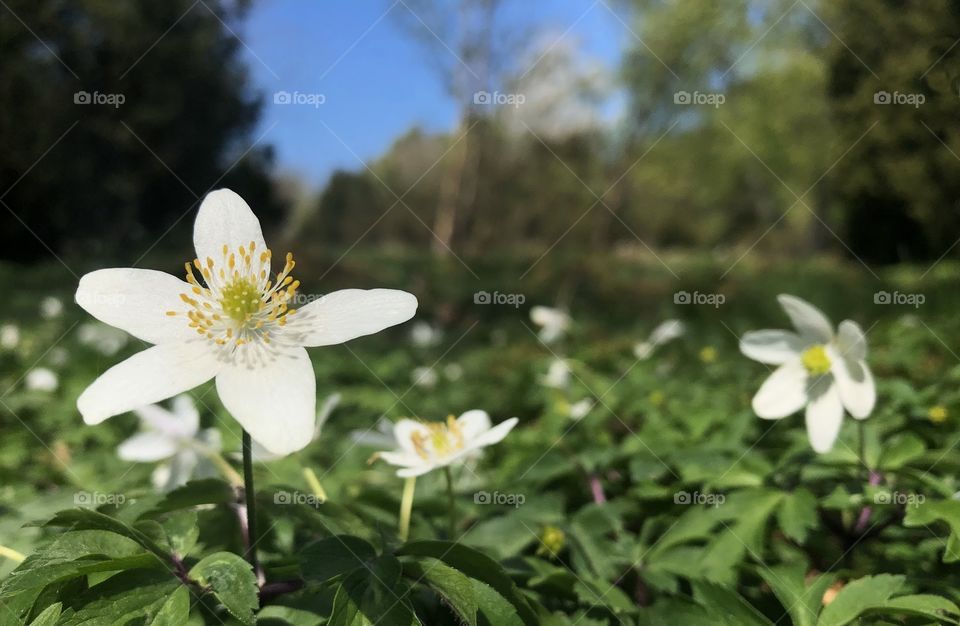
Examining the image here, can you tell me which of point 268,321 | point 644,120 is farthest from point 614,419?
point 644,120

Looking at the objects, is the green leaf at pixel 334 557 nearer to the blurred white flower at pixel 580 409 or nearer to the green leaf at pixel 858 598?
the green leaf at pixel 858 598

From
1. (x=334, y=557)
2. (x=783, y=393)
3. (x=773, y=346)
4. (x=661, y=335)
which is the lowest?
(x=334, y=557)

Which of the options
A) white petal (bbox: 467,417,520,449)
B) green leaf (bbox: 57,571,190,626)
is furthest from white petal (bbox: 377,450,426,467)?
green leaf (bbox: 57,571,190,626)

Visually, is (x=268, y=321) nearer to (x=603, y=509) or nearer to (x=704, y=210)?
(x=603, y=509)

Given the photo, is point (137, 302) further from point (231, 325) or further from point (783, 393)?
point (783, 393)

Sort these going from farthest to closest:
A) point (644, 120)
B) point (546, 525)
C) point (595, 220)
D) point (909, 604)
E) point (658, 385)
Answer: point (595, 220) → point (644, 120) → point (658, 385) → point (546, 525) → point (909, 604)

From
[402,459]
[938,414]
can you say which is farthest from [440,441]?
[938,414]
